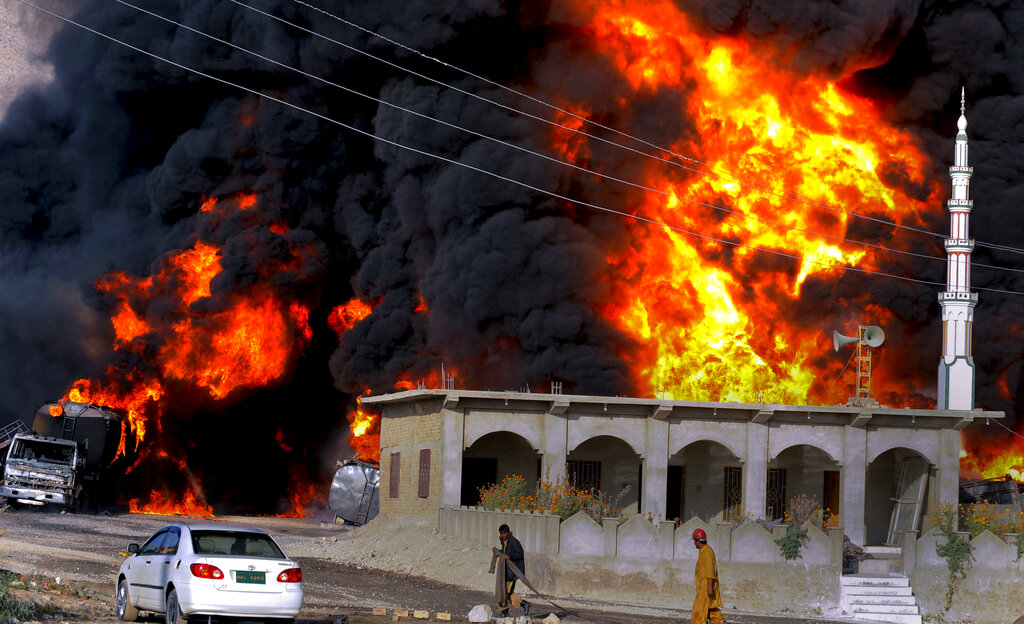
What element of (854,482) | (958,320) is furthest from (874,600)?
(958,320)

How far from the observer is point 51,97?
7538 cm

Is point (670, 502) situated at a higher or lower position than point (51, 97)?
lower

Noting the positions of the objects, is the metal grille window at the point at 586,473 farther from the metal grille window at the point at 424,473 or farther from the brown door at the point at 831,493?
the brown door at the point at 831,493

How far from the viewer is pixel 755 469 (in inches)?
1415

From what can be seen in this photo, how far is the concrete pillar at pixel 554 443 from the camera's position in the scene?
35.0 metres

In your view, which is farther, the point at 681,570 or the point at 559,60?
the point at 559,60

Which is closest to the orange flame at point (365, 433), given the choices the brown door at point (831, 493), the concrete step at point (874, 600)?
the brown door at point (831, 493)

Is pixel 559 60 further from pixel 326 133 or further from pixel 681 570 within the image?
pixel 681 570

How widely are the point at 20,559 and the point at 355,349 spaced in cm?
3703

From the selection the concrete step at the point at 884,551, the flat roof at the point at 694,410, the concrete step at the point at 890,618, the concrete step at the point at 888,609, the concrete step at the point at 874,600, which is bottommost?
the concrete step at the point at 890,618

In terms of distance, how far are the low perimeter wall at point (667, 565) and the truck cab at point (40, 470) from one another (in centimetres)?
2191

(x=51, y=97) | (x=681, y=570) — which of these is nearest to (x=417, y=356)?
(x=51, y=97)

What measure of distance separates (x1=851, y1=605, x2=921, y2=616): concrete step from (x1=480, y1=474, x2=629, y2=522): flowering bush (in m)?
6.18

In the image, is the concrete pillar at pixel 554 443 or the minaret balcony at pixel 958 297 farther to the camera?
the minaret balcony at pixel 958 297
